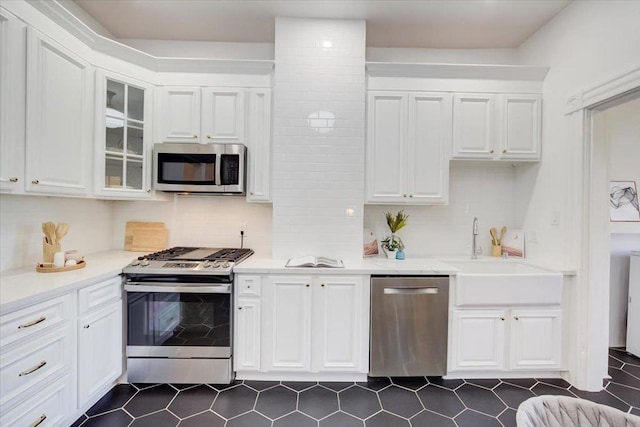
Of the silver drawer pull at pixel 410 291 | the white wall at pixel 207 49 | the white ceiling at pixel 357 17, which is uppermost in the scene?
the white ceiling at pixel 357 17

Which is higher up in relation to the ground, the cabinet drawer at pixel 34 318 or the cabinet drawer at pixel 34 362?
the cabinet drawer at pixel 34 318

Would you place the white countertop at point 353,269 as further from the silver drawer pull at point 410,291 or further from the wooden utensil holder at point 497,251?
the wooden utensil holder at point 497,251

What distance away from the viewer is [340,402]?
6.76 ft

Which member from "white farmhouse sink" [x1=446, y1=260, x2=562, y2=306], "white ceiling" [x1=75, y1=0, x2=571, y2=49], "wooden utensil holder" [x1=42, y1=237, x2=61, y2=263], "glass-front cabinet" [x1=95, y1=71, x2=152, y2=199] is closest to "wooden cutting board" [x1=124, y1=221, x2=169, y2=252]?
"glass-front cabinet" [x1=95, y1=71, x2=152, y2=199]

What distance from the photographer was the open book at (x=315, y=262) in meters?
2.26

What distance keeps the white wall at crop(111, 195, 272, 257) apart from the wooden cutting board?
0.24 ft

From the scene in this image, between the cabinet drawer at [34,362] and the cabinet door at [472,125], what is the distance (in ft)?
10.5

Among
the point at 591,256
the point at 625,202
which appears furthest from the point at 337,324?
the point at 625,202

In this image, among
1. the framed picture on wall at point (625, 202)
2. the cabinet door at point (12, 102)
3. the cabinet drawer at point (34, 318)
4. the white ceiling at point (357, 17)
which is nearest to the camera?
the cabinet drawer at point (34, 318)

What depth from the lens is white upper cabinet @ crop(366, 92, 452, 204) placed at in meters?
2.62

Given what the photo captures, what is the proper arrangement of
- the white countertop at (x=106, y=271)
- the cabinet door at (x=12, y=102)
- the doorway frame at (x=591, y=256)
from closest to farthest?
the white countertop at (x=106, y=271) < the cabinet door at (x=12, y=102) < the doorway frame at (x=591, y=256)

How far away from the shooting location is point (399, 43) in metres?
2.96

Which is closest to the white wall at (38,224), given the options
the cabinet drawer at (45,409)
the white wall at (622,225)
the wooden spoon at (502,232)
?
the cabinet drawer at (45,409)

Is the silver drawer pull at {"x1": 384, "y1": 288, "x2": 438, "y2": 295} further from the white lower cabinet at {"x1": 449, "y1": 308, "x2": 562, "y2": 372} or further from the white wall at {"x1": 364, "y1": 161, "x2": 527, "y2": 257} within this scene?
the white wall at {"x1": 364, "y1": 161, "x2": 527, "y2": 257}
